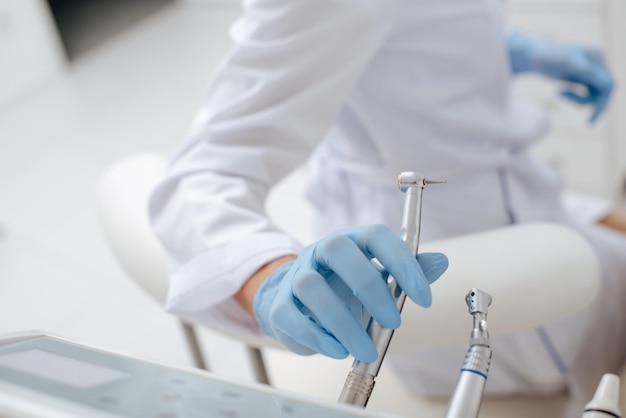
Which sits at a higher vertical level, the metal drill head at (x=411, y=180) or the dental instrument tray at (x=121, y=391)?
the metal drill head at (x=411, y=180)

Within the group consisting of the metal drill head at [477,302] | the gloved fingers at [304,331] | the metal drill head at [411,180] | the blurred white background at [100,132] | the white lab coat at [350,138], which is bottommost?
the metal drill head at [477,302]

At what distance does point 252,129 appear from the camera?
765 millimetres

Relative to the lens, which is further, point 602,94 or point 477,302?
point 602,94

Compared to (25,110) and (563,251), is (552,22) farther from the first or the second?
(25,110)

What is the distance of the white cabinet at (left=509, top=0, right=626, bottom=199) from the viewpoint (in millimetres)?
1722

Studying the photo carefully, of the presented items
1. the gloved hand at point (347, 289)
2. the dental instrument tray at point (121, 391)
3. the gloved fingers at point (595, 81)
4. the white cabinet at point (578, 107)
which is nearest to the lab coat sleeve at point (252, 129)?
the gloved hand at point (347, 289)

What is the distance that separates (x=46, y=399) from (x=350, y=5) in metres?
0.52

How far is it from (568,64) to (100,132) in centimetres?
173

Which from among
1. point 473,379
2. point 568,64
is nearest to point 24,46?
point 568,64

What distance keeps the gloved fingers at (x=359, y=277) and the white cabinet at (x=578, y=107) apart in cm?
135

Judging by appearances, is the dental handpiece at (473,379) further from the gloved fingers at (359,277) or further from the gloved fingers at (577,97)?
the gloved fingers at (577,97)

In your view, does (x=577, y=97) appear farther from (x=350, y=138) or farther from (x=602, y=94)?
(x=350, y=138)

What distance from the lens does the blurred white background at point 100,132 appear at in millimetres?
1734

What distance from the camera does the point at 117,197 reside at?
33.9 inches
